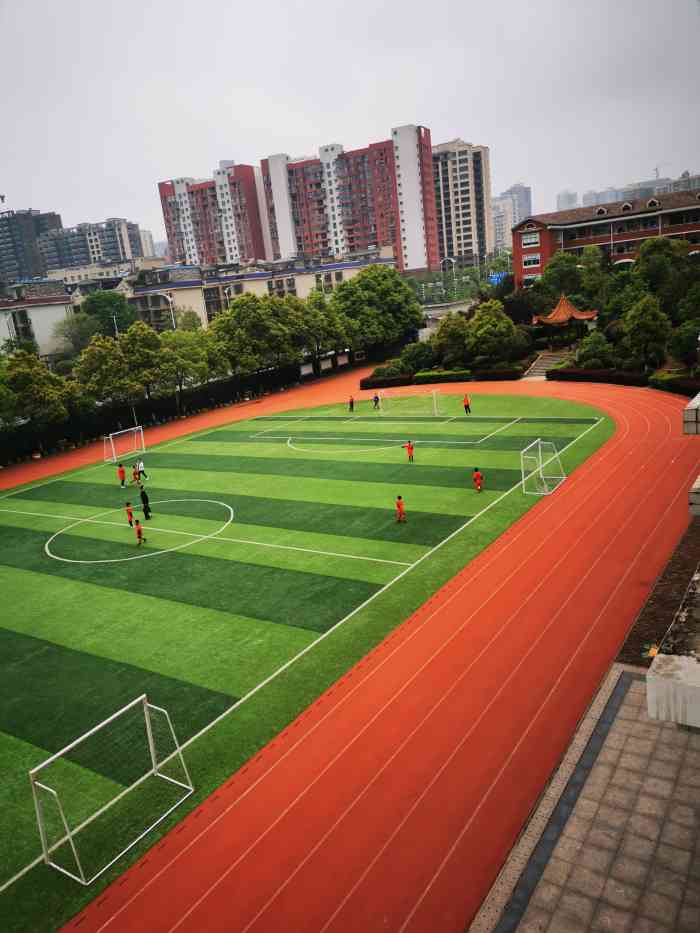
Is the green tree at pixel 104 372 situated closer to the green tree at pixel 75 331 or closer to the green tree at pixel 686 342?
the green tree at pixel 75 331

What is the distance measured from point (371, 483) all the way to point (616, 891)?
2227 centimetres

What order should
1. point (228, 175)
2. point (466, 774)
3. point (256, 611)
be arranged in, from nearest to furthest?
point (466, 774) → point (256, 611) → point (228, 175)

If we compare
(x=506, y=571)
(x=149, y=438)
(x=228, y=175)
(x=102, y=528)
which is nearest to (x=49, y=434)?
(x=149, y=438)

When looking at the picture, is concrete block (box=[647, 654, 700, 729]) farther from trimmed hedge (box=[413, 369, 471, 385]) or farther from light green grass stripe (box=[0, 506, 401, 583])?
trimmed hedge (box=[413, 369, 471, 385])

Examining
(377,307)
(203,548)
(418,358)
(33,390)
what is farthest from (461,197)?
(203,548)

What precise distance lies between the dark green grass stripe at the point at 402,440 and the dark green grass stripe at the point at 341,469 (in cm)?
155

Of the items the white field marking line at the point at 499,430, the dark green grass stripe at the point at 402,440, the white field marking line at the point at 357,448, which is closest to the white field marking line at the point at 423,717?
the dark green grass stripe at the point at 402,440

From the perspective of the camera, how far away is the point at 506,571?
20.3 meters

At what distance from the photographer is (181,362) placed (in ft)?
172

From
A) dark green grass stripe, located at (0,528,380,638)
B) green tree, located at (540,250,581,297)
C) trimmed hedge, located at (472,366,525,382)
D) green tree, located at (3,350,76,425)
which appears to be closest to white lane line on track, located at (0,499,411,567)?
dark green grass stripe, located at (0,528,380,638)

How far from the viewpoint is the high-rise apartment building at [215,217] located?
15412 centimetres

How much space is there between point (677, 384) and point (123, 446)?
35929 mm

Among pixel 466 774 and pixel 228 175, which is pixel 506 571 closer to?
pixel 466 774

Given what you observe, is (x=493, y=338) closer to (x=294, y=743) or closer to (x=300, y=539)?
(x=300, y=539)
